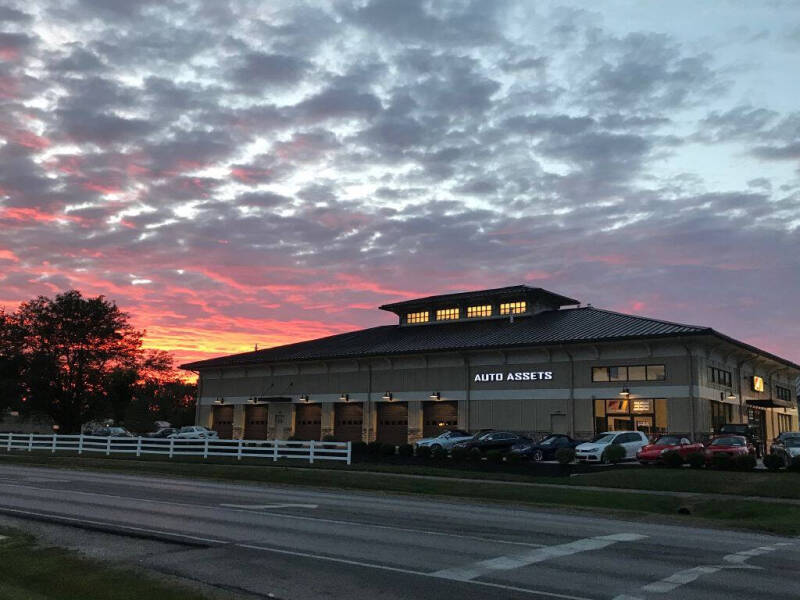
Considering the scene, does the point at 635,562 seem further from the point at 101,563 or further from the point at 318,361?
the point at 318,361

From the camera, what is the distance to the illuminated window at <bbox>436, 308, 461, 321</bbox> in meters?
59.2

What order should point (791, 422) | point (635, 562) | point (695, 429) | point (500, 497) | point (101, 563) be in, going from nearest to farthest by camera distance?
point (101, 563)
point (635, 562)
point (500, 497)
point (695, 429)
point (791, 422)

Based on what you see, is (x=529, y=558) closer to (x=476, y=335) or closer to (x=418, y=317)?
(x=476, y=335)

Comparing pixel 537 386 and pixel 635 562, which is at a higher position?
pixel 537 386

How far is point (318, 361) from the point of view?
5875 centimetres

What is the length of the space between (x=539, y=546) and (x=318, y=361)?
46573mm

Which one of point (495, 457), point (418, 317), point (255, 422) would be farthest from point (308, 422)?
point (495, 457)

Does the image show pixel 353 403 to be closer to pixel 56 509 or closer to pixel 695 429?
pixel 695 429


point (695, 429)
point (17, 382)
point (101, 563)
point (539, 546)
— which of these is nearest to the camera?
point (101, 563)

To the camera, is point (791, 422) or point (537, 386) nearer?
point (537, 386)

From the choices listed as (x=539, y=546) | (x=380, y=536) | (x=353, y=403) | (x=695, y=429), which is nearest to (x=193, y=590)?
(x=380, y=536)

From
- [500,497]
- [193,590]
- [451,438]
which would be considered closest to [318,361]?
[451,438]

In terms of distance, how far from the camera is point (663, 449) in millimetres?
34500

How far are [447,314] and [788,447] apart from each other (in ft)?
100.0
